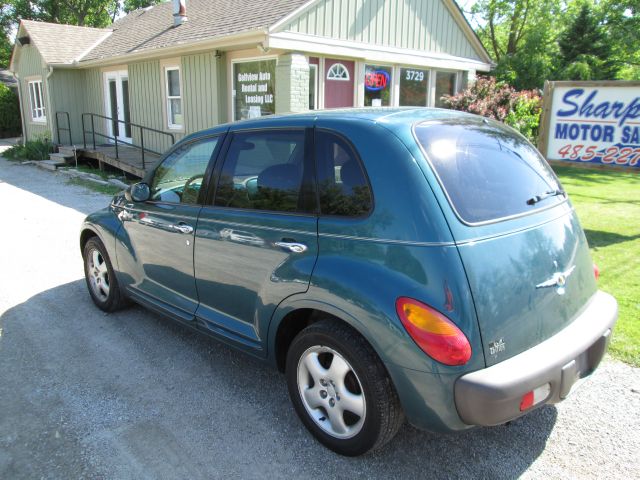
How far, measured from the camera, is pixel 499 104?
47.9 ft

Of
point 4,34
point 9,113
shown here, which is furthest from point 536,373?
point 4,34

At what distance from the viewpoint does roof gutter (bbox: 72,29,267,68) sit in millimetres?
10188

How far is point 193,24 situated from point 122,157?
409 cm

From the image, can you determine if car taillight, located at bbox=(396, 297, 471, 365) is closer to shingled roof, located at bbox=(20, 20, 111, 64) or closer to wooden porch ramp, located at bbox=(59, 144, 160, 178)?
wooden porch ramp, located at bbox=(59, 144, 160, 178)

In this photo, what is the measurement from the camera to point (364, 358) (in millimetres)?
2471

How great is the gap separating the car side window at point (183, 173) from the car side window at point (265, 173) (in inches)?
11.0

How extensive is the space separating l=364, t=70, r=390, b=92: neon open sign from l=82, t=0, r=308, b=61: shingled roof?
281 cm

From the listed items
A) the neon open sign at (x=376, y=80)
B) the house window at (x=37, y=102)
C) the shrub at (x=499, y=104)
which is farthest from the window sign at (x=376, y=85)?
the house window at (x=37, y=102)

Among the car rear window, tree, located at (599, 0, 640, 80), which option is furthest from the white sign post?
tree, located at (599, 0, 640, 80)

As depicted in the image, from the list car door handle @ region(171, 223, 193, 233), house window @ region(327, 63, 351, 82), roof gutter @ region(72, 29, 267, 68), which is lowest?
car door handle @ region(171, 223, 193, 233)

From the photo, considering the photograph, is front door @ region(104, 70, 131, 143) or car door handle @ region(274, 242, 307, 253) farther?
front door @ region(104, 70, 131, 143)

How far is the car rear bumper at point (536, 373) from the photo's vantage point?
7.25 feet

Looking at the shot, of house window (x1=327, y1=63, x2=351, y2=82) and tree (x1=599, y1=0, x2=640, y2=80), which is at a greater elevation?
tree (x1=599, y1=0, x2=640, y2=80)

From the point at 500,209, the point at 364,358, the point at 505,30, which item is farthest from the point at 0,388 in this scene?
the point at 505,30
